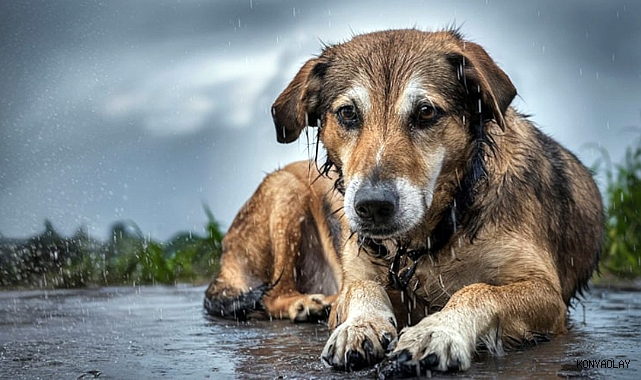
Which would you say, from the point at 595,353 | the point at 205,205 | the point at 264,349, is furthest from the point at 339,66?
the point at 205,205

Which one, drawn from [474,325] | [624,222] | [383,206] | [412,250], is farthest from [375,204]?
[624,222]

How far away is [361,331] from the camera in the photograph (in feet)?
12.4

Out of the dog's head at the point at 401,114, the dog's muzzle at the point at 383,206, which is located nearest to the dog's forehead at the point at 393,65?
the dog's head at the point at 401,114

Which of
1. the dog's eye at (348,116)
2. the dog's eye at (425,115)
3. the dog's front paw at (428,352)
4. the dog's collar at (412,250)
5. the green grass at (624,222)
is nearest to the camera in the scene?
the dog's front paw at (428,352)

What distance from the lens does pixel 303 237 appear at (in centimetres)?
638

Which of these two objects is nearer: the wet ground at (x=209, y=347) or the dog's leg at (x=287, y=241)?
the wet ground at (x=209, y=347)

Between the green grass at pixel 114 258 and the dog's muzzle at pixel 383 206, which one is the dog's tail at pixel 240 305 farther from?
the green grass at pixel 114 258

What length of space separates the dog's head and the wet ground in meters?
0.75

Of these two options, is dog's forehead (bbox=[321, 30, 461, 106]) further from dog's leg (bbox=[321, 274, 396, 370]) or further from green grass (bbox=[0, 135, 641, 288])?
green grass (bbox=[0, 135, 641, 288])

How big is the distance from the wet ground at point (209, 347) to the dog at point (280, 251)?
29cm

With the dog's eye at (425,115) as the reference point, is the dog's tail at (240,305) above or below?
below

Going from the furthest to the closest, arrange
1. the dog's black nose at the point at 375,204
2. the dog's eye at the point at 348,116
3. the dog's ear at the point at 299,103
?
the dog's ear at the point at 299,103 < the dog's eye at the point at 348,116 < the dog's black nose at the point at 375,204

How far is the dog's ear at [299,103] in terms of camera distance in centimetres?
491

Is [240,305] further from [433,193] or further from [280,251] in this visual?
[433,193]
